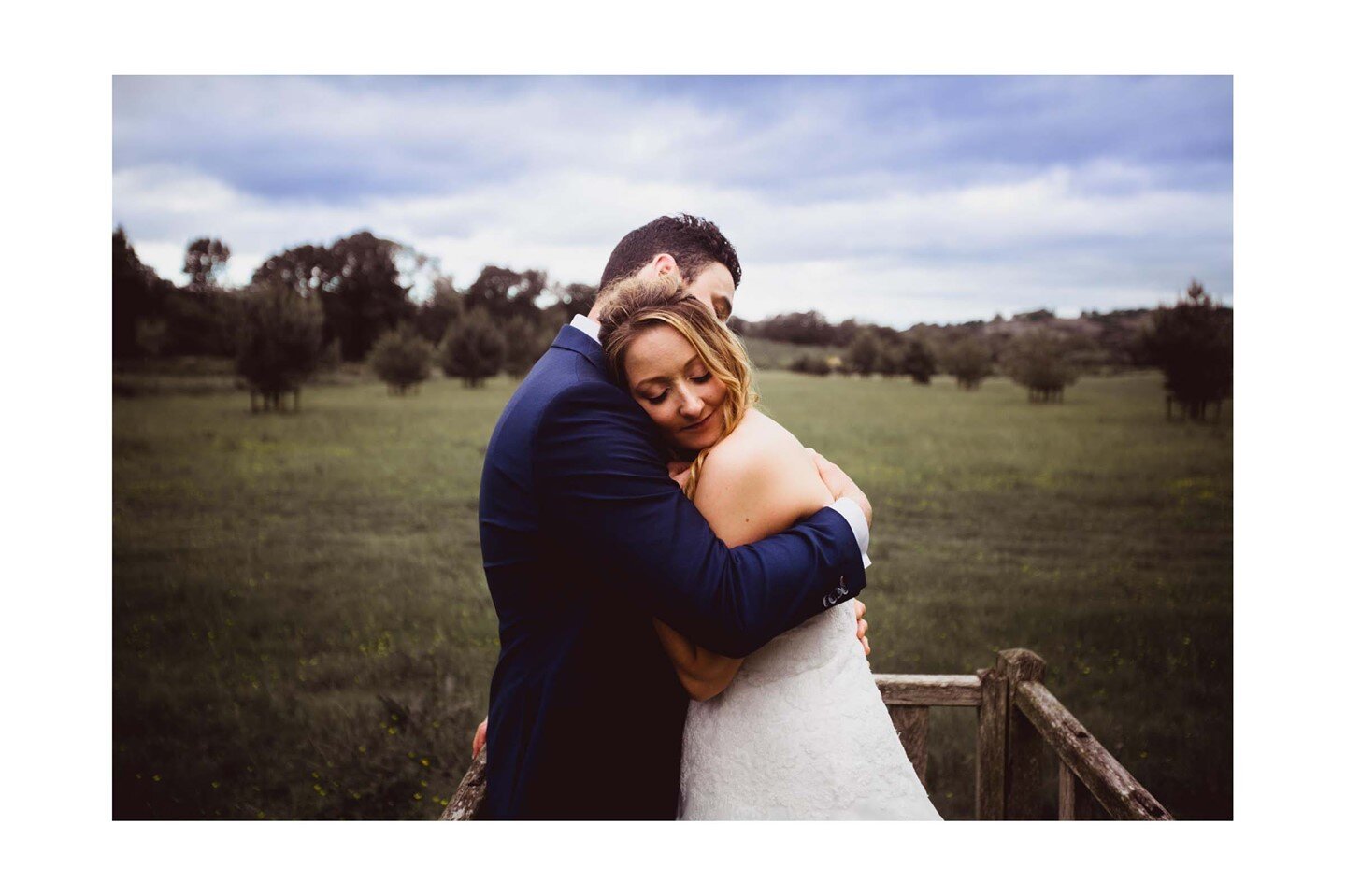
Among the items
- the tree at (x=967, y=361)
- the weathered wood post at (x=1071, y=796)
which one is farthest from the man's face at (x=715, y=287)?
the tree at (x=967, y=361)

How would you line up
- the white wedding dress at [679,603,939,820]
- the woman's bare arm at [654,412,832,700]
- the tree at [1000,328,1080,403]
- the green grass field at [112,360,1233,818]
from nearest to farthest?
the woman's bare arm at [654,412,832,700]
the white wedding dress at [679,603,939,820]
the green grass field at [112,360,1233,818]
the tree at [1000,328,1080,403]

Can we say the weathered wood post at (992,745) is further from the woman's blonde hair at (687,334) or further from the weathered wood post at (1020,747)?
the woman's blonde hair at (687,334)

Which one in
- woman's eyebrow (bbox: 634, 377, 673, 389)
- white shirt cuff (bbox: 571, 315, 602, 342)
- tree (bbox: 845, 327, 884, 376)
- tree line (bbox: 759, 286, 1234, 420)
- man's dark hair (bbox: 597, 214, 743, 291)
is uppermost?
tree (bbox: 845, 327, 884, 376)

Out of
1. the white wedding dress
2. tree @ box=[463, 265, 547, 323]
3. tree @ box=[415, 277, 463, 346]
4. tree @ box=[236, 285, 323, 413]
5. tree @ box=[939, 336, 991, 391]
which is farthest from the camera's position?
tree @ box=[415, 277, 463, 346]

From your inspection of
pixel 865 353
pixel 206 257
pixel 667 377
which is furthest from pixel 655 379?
pixel 865 353

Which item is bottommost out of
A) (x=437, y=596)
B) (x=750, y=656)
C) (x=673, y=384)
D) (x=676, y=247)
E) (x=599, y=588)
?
(x=437, y=596)

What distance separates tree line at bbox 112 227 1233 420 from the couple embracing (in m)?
2.11

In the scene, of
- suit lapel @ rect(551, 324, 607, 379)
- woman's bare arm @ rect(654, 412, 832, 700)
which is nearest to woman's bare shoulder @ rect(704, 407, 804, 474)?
woman's bare arm @ rect(654, 412, 832, 700)

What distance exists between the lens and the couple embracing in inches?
56.7

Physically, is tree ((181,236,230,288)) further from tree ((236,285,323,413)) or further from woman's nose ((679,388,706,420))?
woman's nose ((679,388,706,420))

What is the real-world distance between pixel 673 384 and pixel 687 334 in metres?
0.10

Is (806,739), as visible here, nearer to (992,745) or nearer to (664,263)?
(992,745)

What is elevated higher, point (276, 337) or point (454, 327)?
point (454, 327)

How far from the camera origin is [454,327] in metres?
9.99
